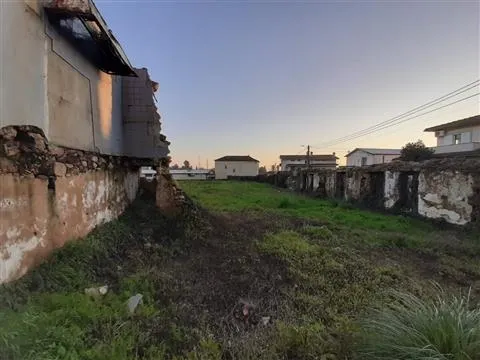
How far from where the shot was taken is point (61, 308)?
128 inches

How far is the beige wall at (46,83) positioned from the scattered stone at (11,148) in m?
0.21

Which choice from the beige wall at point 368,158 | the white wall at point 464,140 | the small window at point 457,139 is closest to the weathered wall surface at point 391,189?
the white wall at point 464,140

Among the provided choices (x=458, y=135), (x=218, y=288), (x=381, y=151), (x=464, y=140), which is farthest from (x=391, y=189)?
(x=381, y=151)

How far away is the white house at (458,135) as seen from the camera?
24003 mm

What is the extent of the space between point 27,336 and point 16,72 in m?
2.63

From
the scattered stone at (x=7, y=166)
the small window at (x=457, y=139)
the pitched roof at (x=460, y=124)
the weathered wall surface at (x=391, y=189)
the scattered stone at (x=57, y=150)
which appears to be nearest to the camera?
the scattered stone at (x=7, y=166)

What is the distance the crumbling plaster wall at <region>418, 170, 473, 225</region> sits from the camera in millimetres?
8977

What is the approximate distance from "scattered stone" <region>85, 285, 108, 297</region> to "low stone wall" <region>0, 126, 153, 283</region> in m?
0.70

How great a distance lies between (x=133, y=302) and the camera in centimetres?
375

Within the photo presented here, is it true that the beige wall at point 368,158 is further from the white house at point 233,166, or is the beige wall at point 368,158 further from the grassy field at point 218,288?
the grassy field at point 218,288

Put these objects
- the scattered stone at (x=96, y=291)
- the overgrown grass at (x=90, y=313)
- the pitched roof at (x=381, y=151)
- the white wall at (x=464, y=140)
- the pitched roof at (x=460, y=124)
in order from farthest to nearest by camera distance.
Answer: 1. the pitched roof at (x=381, y=151)
2. the pitched roof at (x=460, y=124)
3. the white wall at (x=464, y=140)
4. the scattered stone at (x=96, y=291)
5. the overgrown grass at (x=90, y=313)

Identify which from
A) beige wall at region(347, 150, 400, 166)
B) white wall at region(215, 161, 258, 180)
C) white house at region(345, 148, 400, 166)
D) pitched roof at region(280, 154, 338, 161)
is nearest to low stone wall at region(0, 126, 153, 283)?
beige wall at region(347, 150, 400, 166)

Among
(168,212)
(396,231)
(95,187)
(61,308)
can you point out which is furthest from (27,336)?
(396,231)

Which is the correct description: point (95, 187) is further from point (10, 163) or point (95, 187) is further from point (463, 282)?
point (463, 282)
